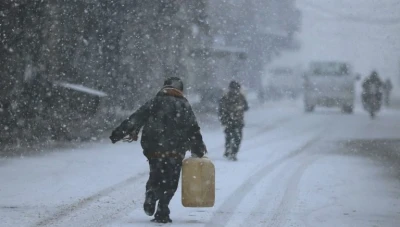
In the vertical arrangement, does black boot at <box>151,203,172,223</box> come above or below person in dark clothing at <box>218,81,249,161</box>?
below

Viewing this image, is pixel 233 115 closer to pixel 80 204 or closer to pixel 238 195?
pixel 238 195

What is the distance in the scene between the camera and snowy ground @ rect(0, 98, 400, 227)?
31.0 feet

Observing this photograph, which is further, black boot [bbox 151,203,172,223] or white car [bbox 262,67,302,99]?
white car [bbox 262,67,302,99]

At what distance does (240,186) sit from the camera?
498 inches

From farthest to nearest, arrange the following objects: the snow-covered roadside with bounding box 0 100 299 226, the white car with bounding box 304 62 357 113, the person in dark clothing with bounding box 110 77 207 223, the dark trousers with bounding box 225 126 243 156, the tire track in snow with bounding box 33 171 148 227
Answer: the white car with bounding box 304 62 357 113 < the dark trousers with bounding box 225 126 243 156 < the snow-covered roadside with bounding box 0 100 299 226 < the tire track in snow with bounding box 33 171 148 227 < the person in dark clothing with bounding box 110 77 207 223

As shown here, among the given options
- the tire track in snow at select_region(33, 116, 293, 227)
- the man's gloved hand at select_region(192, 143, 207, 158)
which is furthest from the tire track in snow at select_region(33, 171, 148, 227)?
the man's gloved hand at select_region(192, 143, 207, 158)

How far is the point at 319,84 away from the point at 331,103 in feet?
3.44

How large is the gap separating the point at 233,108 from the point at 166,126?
8291 mm

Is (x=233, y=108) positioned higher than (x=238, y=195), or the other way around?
(x=233, y=108)

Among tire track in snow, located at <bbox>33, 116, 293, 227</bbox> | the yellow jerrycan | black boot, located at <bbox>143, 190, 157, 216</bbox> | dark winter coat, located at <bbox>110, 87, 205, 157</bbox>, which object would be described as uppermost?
dark winter coat, located at <bbox>110, 87, 205, 157</bbox>

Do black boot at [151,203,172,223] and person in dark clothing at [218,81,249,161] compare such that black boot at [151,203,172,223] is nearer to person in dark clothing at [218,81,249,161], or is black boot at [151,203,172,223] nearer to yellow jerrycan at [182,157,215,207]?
yellow jerrycan at [182,157,215,207]

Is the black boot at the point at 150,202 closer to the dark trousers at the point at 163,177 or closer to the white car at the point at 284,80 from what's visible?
the dark trousers at the point at 163,177

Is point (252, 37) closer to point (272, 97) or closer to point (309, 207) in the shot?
point (272, 97)

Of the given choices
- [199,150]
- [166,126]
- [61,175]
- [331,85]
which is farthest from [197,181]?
[331,85]
